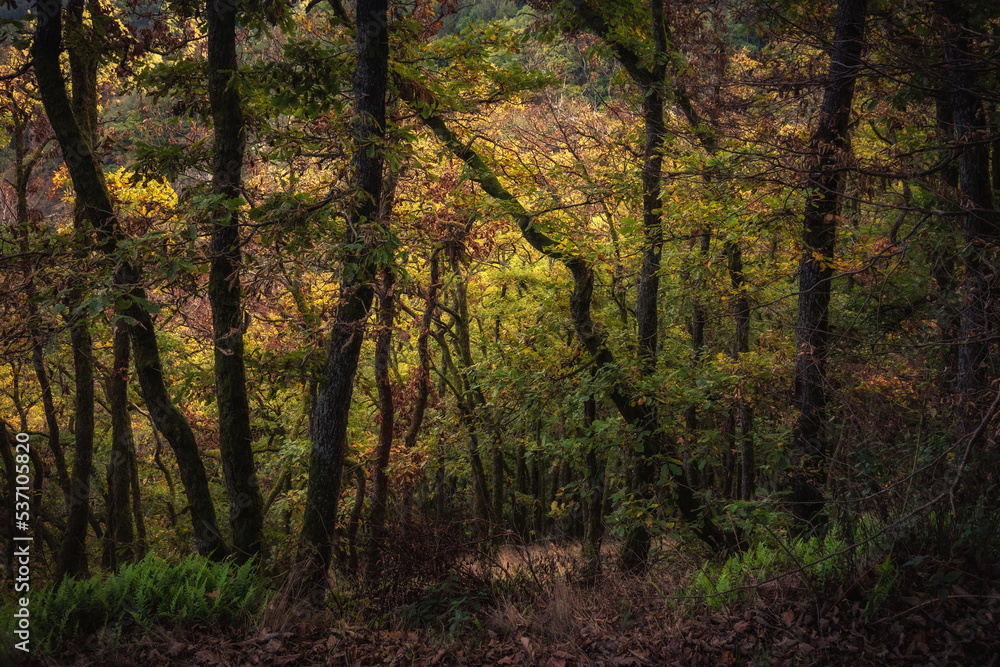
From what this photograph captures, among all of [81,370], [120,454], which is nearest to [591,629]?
[81,370]

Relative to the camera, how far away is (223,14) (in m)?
6.75

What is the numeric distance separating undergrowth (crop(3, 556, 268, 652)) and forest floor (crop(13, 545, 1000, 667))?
154 millimetres

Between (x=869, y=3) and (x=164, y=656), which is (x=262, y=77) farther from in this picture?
(x=869, y=3)

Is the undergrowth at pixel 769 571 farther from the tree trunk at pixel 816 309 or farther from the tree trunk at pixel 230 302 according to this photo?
the tree trunk at pixel 230 302

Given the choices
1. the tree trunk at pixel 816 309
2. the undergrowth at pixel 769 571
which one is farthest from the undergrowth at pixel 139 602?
the tree trunk at pixel 816 309

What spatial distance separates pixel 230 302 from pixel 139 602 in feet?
10.7

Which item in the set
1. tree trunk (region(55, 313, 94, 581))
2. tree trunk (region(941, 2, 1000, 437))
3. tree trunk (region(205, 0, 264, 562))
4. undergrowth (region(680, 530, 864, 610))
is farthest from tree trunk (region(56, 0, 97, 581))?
tree trunk (region(941, 2, 1000, 437))

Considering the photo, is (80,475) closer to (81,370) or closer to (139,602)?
(81,370)

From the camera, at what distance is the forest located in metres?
4.64

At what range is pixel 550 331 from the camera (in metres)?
9.11

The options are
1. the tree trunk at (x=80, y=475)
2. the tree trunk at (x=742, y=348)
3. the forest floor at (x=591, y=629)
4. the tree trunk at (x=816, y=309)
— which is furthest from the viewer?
the tree trunk at (x=80, y=475)

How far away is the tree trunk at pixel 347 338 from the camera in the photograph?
6.50m

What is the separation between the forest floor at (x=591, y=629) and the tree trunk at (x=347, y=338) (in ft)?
3.53

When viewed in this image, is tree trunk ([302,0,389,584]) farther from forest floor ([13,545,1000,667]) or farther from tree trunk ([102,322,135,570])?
tree trunk ([102,322,135,570])
